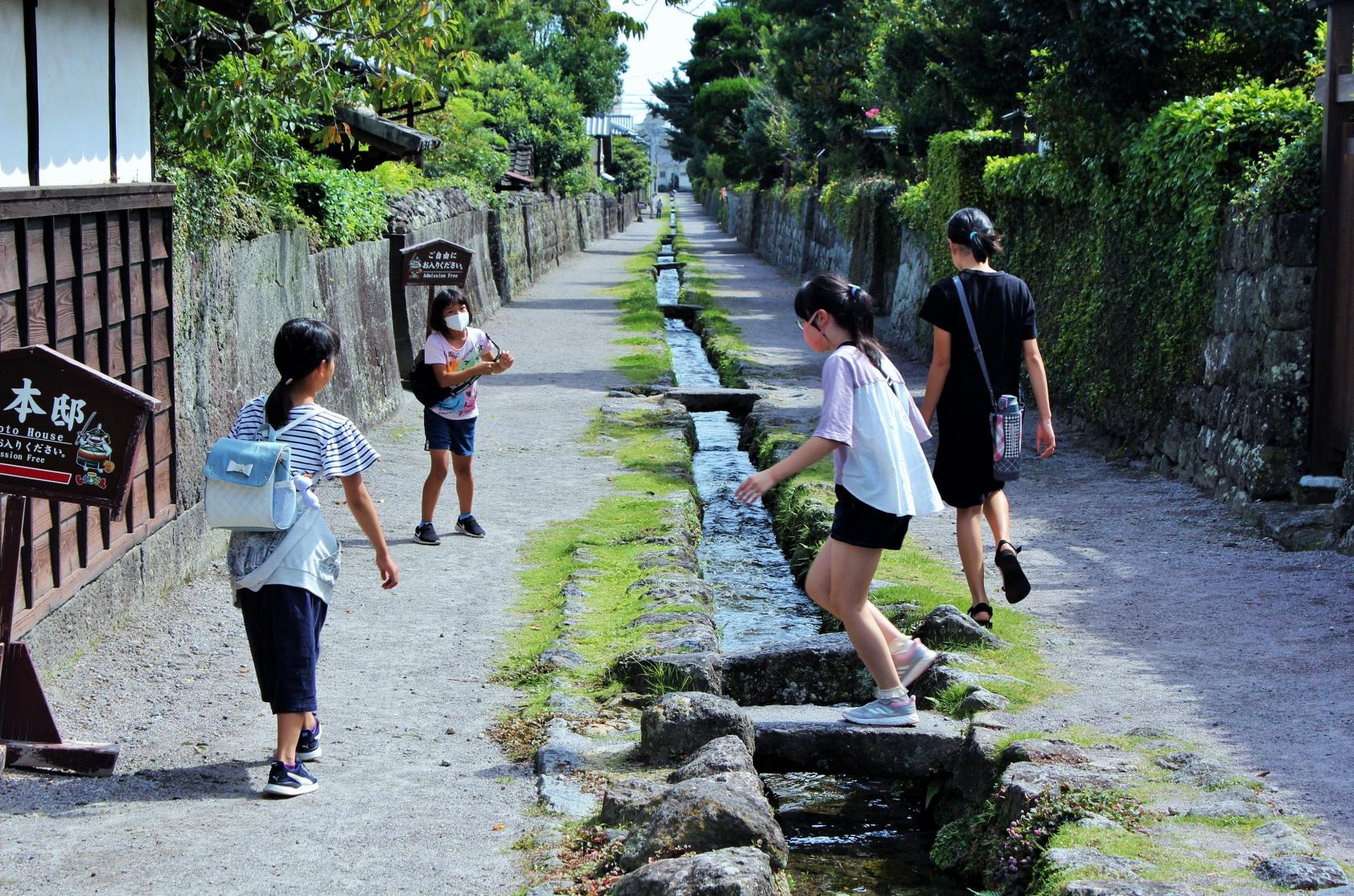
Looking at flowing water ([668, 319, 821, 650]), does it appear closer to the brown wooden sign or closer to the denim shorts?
the denim shorts

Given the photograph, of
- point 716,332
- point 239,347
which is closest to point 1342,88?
point 239,347

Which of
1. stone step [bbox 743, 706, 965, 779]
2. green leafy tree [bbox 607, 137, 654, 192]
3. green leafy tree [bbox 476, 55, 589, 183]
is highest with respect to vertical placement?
green leafy tree [bbox 607, 137, 654, 192]

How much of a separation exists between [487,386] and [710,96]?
4462 centimetres

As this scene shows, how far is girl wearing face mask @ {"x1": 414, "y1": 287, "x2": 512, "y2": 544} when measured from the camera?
8805 millimetres

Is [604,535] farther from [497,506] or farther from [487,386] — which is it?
[487,386]

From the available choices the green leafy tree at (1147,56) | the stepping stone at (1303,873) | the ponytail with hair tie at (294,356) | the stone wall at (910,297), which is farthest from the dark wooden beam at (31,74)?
the stone wall at (910,297)

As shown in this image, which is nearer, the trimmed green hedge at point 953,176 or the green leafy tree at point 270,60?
the green leafy tree at point 270,60

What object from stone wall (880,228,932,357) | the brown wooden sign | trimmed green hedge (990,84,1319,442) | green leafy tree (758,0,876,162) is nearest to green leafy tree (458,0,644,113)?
green leafy tree (758,0,876,162)

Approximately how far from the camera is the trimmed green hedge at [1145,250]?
9.73 meters

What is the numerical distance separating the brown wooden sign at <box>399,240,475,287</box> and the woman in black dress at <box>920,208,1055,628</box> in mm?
7464

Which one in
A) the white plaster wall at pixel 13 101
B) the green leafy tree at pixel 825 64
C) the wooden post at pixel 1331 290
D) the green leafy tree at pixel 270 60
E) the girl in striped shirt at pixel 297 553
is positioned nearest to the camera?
the girl in striped shirt at pixel 297 553

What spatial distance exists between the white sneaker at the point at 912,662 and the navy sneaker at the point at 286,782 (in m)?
2.27

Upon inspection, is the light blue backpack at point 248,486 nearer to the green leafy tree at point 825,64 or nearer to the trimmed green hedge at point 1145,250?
the trimmed green hedge at point 1145,250

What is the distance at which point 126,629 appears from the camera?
6.64m
